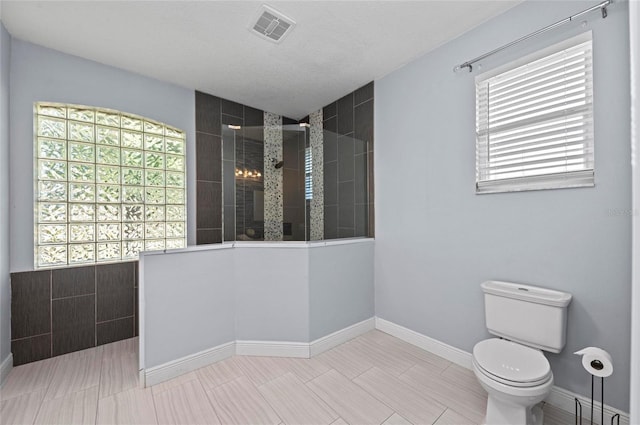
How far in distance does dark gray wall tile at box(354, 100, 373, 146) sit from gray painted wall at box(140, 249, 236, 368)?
69.1 inches

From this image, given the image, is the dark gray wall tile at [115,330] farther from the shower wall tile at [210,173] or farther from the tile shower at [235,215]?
the shower wall tile at [210,173]

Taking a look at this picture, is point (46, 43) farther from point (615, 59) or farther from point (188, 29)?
point (615, 59)

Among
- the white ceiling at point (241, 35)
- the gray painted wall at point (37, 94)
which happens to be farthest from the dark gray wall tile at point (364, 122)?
the gray painted wall at point (37, 94)

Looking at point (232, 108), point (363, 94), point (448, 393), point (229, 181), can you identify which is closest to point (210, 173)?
point (229, 181)

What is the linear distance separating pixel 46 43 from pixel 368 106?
2.70 meters

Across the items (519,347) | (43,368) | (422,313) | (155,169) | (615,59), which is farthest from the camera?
(155,169)

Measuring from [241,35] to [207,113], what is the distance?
1.15 metres

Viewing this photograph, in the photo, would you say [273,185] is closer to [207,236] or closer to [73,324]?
[207,236]

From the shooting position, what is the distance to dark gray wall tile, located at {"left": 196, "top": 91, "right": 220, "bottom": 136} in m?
2.88

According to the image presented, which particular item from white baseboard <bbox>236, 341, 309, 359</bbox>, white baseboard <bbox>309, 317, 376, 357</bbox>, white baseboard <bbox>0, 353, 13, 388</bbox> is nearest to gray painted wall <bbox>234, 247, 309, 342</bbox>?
white baseboard <bbox>236, 341, 309, 359</bbox>

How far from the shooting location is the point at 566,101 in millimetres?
1572

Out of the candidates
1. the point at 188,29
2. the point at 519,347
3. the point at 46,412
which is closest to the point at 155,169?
the point at 188,29

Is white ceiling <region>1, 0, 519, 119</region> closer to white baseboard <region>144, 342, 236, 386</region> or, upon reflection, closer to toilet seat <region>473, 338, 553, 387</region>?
toilet seat <region>473, 338, 553, 387</region>

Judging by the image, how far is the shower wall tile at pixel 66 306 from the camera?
6.73 feet
